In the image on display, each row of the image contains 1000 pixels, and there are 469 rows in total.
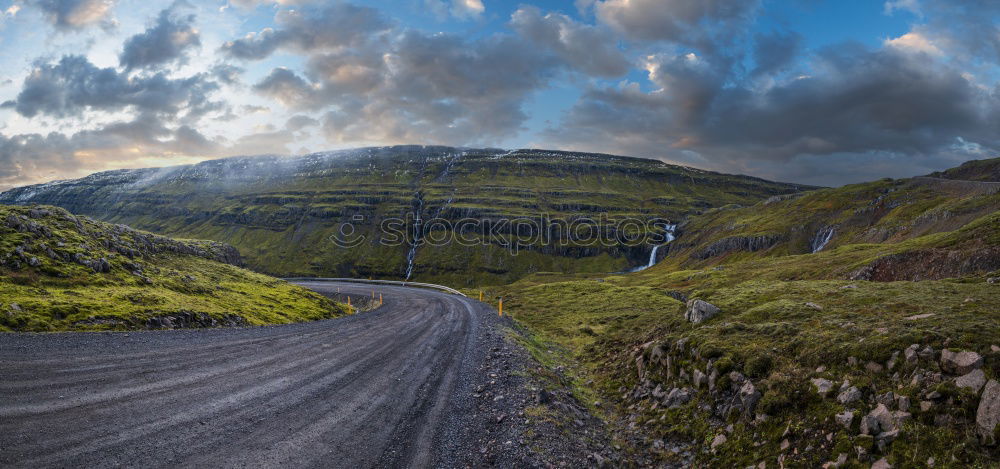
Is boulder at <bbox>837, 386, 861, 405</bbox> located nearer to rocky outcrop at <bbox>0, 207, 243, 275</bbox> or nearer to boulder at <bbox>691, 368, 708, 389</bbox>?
boulder at <bbox>691, 368, 708, 389</bbox>

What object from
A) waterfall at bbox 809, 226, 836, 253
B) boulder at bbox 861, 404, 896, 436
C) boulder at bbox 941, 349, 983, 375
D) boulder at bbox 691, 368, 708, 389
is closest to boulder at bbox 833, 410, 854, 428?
boulder at bbox 861, 404, 896, 436

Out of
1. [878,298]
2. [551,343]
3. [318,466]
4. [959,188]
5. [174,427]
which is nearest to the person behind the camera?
[318,466]

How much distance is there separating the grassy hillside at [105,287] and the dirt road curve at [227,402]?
5.52m

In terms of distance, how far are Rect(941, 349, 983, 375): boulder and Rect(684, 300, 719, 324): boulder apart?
356 inches

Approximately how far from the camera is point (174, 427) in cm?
986

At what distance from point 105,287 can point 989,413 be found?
1714 inches

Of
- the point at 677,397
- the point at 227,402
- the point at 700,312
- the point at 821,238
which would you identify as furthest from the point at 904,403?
the point at 821,238

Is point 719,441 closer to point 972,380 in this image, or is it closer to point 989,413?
point 989,413

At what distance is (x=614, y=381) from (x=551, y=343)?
456 inches

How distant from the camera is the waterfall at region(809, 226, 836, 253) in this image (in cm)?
11306

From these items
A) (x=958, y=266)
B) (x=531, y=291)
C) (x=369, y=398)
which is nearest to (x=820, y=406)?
(x=369, y=398)

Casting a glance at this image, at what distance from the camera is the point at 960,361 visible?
313 inches

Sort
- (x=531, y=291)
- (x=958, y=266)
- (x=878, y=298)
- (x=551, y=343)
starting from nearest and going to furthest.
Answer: (x=878, y=298) → (x=551, y=343) → (x=958, y=266) → (x=531, y=291)

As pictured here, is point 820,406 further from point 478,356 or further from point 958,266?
point 958,266
